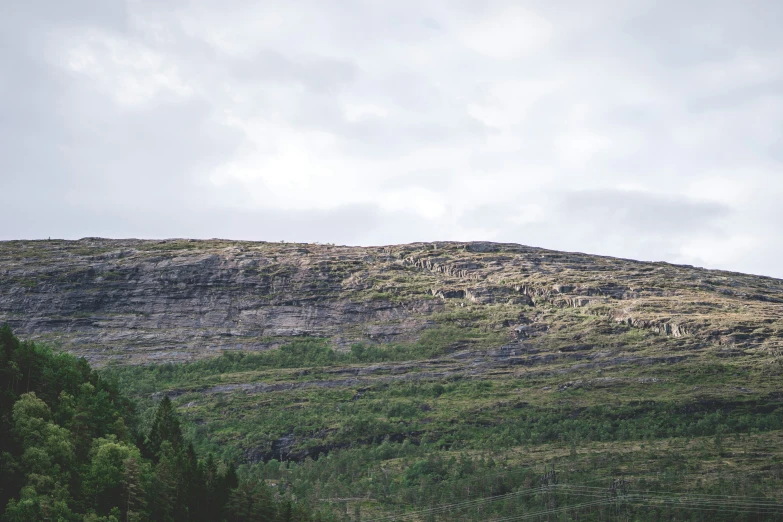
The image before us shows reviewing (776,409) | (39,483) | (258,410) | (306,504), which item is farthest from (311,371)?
(39,483)

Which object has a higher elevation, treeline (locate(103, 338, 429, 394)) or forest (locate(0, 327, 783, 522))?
treeline (locate(103, 338, 429, 394))

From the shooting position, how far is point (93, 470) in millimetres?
91062

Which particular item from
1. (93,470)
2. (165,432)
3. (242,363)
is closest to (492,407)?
(242,363)

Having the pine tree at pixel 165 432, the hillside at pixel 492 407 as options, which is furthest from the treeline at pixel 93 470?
the hillside at pixel 492 407

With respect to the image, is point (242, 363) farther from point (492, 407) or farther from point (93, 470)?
point (93, 470)

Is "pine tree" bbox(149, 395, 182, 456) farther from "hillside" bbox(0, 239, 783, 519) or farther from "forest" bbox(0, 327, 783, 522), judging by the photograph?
"hillside" bbox(0, 239, 783, 519)

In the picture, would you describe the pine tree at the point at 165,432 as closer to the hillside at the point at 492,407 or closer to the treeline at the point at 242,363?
the hillside at the point at 492,407

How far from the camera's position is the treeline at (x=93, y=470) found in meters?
86.6

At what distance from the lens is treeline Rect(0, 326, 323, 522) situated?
8656 centimetres

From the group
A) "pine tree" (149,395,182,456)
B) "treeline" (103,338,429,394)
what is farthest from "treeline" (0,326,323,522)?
"treeline" (103,338,429,394)

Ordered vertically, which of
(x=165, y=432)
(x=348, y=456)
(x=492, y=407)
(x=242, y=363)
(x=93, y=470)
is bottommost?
(x=348, y=456)

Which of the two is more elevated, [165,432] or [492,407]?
[492,407]

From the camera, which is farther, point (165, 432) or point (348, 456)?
point (348, 456)

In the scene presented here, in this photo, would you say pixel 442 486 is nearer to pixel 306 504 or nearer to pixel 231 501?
pixel 306 504
